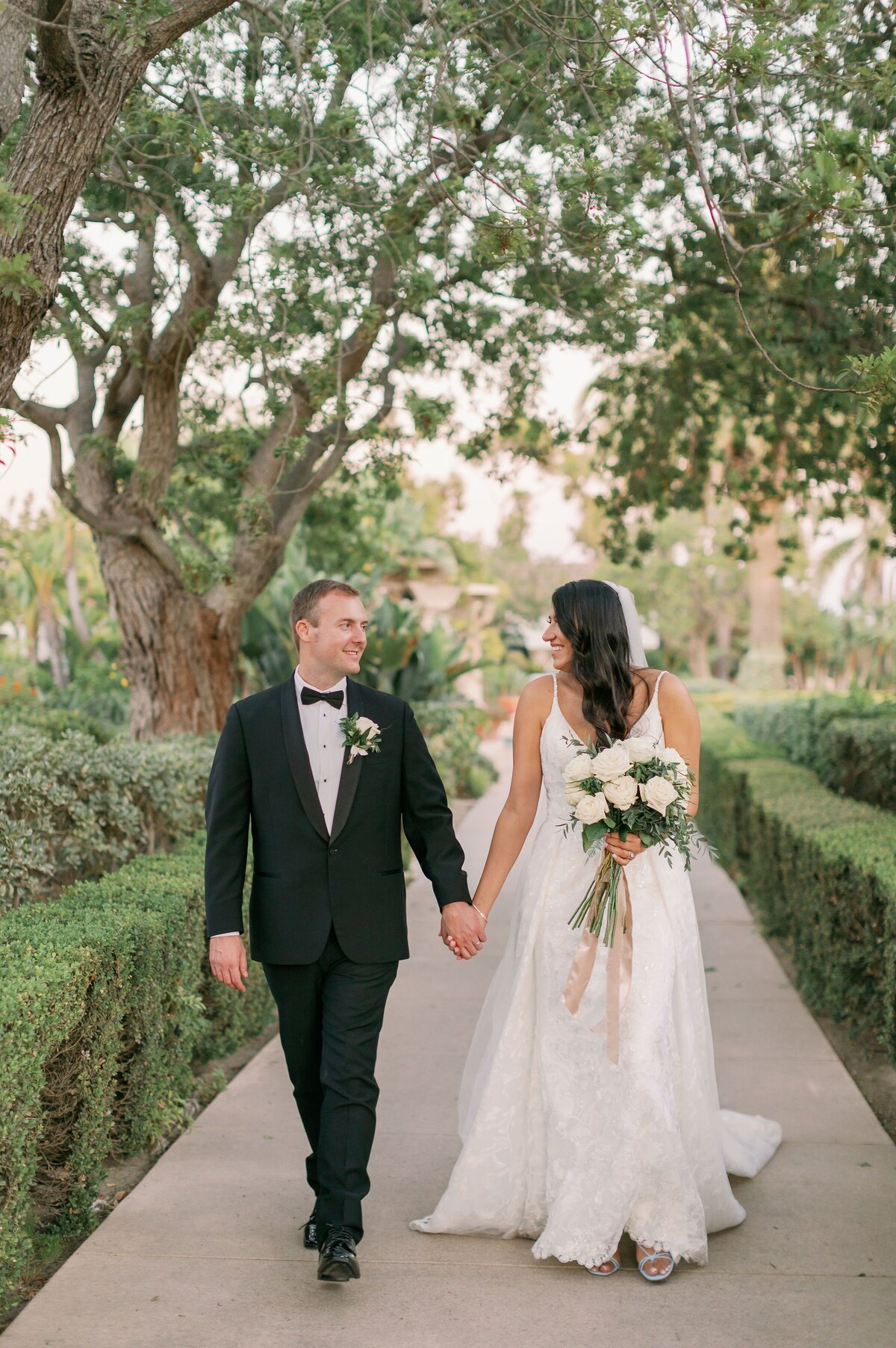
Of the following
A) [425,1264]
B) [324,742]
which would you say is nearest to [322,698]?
[324,742]

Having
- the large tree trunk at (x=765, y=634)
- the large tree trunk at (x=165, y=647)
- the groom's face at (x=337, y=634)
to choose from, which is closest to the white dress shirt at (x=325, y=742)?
the groom's face at (x=337, y=634)

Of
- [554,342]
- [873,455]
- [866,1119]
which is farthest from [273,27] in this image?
[866,1119]

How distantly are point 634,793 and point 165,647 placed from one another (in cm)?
594

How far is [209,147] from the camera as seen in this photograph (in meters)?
5.70

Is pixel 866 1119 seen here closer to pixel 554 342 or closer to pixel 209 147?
pixel 209 147

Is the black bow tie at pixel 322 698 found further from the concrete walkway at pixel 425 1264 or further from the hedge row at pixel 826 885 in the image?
the hedge row at pixel 826 885

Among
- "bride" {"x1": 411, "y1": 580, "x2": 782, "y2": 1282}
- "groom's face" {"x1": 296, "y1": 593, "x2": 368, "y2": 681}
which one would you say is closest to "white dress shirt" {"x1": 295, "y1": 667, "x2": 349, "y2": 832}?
"groom's face" {"x1": 296, "y1": 593, "x2": 368, "y2": 681}

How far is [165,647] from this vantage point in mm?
9148

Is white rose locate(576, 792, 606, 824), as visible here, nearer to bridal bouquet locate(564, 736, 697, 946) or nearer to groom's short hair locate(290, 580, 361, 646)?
bridal bouquet locate(564, 736, 697, 946)

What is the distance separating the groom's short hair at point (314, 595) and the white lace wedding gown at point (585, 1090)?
80 centimetres

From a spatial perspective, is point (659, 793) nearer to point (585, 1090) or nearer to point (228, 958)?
point (585, 1090)

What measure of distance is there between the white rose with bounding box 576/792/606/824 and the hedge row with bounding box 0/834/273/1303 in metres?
1.56

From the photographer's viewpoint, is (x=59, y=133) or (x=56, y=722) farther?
(x=56, y=722)

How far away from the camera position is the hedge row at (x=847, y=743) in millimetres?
10367
